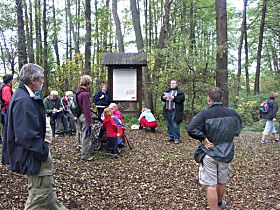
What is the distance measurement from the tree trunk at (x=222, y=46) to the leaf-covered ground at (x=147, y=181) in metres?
2.26

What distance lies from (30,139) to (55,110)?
21.3ft

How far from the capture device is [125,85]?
10.9m

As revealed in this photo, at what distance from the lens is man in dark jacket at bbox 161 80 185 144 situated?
27.8ft

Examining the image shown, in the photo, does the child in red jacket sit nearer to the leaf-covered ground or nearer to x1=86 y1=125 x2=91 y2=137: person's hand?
the leaf-covered ground

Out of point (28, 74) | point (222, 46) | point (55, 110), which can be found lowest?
point (55, 110)

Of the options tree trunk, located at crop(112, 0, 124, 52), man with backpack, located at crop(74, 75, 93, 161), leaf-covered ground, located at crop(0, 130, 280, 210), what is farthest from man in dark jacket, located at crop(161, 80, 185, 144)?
tree trunk, located at crop(112, 0, 124, 52)

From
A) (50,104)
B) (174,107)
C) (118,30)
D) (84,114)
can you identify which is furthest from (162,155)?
(118,30)

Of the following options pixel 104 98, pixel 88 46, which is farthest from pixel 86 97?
pixel 88 46

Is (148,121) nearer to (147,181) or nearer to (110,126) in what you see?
(110,126)

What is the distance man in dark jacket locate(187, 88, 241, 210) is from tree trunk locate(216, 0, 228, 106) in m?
5.33

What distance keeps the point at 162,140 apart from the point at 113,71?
3.49 meters

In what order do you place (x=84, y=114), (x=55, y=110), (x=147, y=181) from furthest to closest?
(x=55, y=110)
(x=84, y=114)
(x=147, y=181)

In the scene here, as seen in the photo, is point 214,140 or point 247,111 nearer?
point 214,140

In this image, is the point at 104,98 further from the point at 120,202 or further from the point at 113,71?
the point at 120,202
